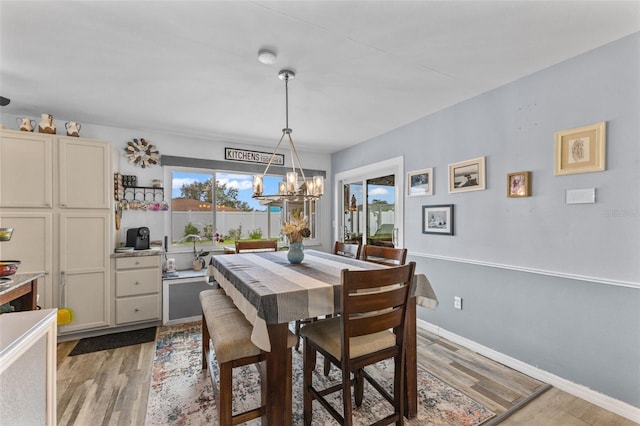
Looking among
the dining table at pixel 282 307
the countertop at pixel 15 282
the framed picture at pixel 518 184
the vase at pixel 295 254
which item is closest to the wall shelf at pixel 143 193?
the countertop at pixel 15 282

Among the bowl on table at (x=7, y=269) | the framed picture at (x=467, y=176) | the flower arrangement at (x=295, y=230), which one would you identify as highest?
the framed picture at (x=467, y=176)

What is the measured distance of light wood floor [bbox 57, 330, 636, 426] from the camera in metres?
1.81

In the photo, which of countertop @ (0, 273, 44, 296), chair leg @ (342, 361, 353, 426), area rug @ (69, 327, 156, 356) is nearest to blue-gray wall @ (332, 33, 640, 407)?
chair leg @ (342, 361, 353, 426)

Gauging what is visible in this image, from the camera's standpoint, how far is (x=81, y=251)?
2.98 meters

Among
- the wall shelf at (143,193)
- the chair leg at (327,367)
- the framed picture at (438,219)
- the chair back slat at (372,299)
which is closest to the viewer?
the chair back slat at (372,299)

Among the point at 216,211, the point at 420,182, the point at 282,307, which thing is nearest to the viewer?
the point at 282,307

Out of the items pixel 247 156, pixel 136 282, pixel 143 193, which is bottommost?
pixel 136 282

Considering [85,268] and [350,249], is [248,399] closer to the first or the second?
[350,249]

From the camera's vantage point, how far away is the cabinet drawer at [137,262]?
316cm

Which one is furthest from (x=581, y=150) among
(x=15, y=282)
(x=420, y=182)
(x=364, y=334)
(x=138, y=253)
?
(x=138, y=253)

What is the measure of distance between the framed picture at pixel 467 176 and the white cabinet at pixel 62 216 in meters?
3.69

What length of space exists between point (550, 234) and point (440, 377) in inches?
55.6

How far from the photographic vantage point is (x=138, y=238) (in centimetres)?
339

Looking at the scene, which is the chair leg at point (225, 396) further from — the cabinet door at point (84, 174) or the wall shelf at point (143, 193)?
the wall shelf at point (143, 193)
